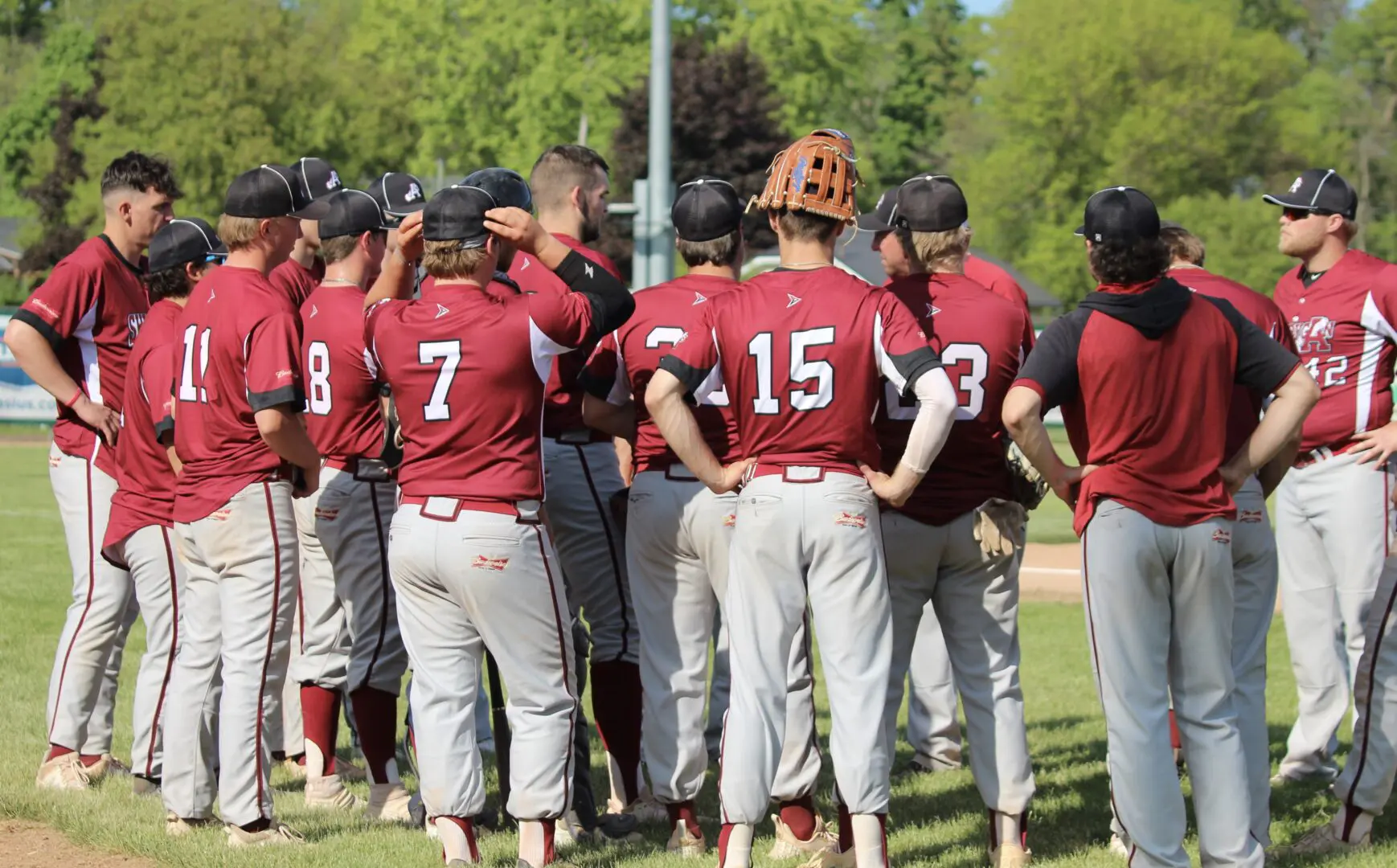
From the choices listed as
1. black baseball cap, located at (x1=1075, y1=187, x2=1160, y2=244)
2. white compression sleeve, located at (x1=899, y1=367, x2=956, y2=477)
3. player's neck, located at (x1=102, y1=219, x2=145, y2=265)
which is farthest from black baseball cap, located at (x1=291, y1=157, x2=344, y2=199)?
black baseball cap, located at (x1=1075, y1=187, x2=1160, y2=244)

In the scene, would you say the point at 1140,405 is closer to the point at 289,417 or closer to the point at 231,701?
the point at 289,417

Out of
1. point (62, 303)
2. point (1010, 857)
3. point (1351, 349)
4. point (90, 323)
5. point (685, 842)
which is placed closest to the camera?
point (1010, 857)

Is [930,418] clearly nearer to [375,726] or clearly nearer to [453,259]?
[453,259]

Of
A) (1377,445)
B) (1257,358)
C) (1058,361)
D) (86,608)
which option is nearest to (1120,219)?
(1058,361)

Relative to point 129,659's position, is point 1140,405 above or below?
above

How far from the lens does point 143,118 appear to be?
148 ft

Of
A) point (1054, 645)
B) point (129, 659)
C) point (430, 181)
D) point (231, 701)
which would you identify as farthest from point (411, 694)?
point (430, 181)

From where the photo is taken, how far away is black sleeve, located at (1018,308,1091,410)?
507cm

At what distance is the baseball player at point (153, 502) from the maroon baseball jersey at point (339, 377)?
0.56m

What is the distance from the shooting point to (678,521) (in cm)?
597

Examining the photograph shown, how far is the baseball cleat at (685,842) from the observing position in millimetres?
5969

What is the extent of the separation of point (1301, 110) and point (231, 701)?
53.9 metres

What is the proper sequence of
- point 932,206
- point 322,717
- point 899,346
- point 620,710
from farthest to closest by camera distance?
point 322,717 → point 620,710 → point 932,206 → point 899,346

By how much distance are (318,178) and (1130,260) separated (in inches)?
152
